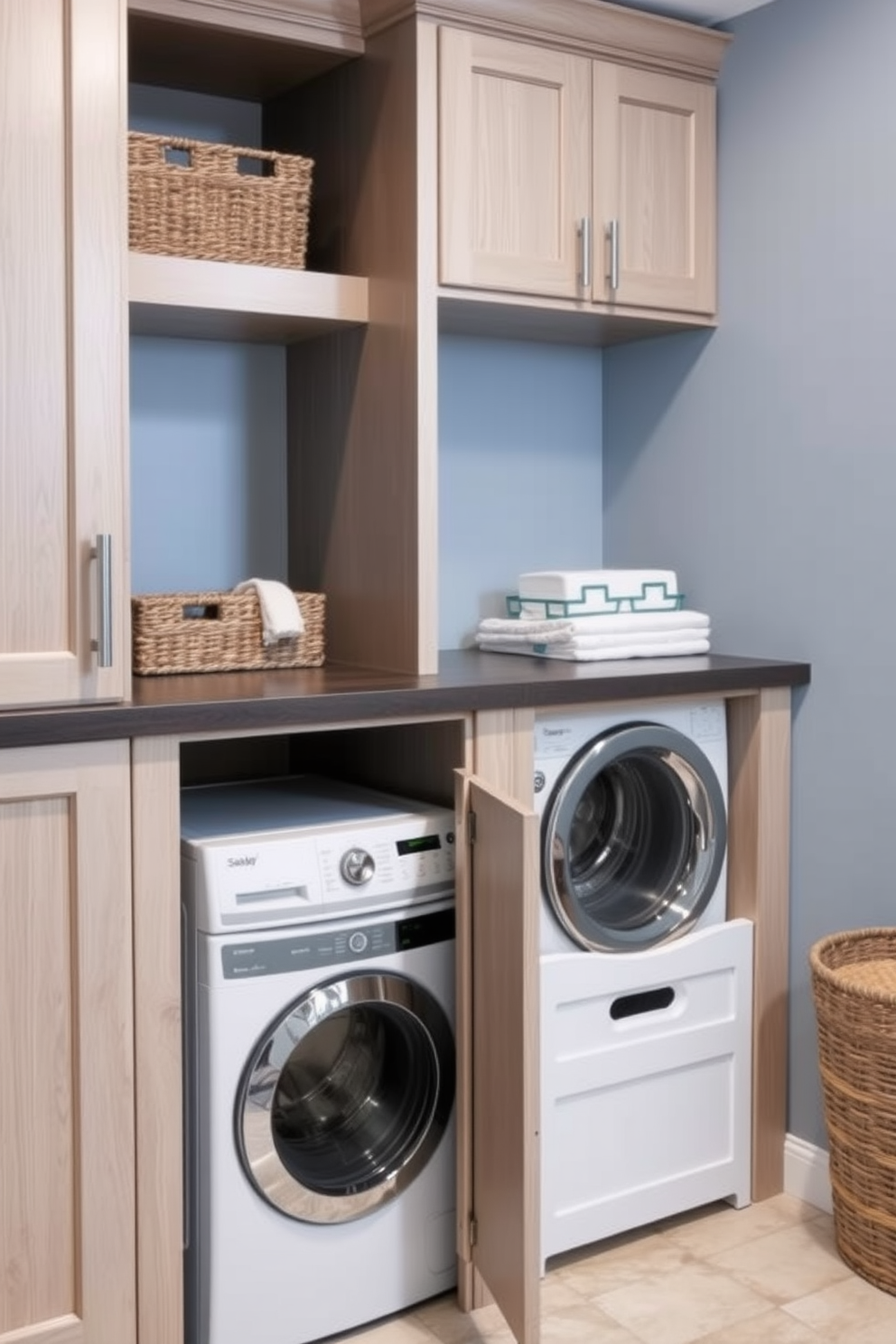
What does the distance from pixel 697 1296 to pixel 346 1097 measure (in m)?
0.69

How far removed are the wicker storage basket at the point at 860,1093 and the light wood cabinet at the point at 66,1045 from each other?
1195mm

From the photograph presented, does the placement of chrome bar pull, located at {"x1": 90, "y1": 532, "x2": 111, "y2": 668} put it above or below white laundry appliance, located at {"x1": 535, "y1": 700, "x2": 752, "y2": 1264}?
above

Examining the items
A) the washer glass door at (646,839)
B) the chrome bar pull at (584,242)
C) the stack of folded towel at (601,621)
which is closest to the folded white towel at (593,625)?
the stack of folded towel at (601,621)

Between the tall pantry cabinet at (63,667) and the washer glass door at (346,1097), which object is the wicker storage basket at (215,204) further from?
the washer glass door at (346,1097)

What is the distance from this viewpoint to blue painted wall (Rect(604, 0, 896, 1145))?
282 centimetres

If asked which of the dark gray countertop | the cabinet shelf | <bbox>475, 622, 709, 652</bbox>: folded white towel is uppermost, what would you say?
the cabinet shelf

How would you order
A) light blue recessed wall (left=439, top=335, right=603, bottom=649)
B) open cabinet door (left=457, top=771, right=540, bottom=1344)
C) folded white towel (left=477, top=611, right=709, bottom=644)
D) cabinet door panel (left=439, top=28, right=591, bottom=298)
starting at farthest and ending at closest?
light blue recessed wall (left=439, top=335, right=603, bottom=649) → folded white towel (left=477, top=611, right=709, bottom=644) → cabinet door panel (left=439, top=28, right=591, bottom=298) → open cabinet door (left=457, top=771, right=540, bottom=1344)

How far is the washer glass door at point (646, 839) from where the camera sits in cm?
282

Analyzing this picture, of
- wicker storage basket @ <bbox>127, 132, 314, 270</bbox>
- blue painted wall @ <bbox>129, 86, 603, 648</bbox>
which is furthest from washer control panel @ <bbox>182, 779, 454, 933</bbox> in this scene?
wicker storage basket @ <bbox>127, 132, 314, 270</bbox>

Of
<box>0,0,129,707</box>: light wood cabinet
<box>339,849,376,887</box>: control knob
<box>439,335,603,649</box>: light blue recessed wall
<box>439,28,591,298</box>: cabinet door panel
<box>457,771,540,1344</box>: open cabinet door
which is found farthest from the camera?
<box>439,335,603,649</box>: light blue recessed wall

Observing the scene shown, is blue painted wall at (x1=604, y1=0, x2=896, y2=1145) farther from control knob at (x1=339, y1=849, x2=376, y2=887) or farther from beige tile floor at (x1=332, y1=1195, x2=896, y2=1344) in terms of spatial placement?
control knob at (x1=339, y1=849, x2=376, y2=887)

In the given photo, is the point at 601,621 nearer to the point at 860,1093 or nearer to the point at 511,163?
the point at 511,163

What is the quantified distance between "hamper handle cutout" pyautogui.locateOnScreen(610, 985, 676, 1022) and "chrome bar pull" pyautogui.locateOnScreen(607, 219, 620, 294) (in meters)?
1.36

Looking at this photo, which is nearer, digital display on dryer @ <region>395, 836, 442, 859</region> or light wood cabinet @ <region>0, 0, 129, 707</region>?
light wood cabinet @ <region>0, 0, 129, 707</region>
